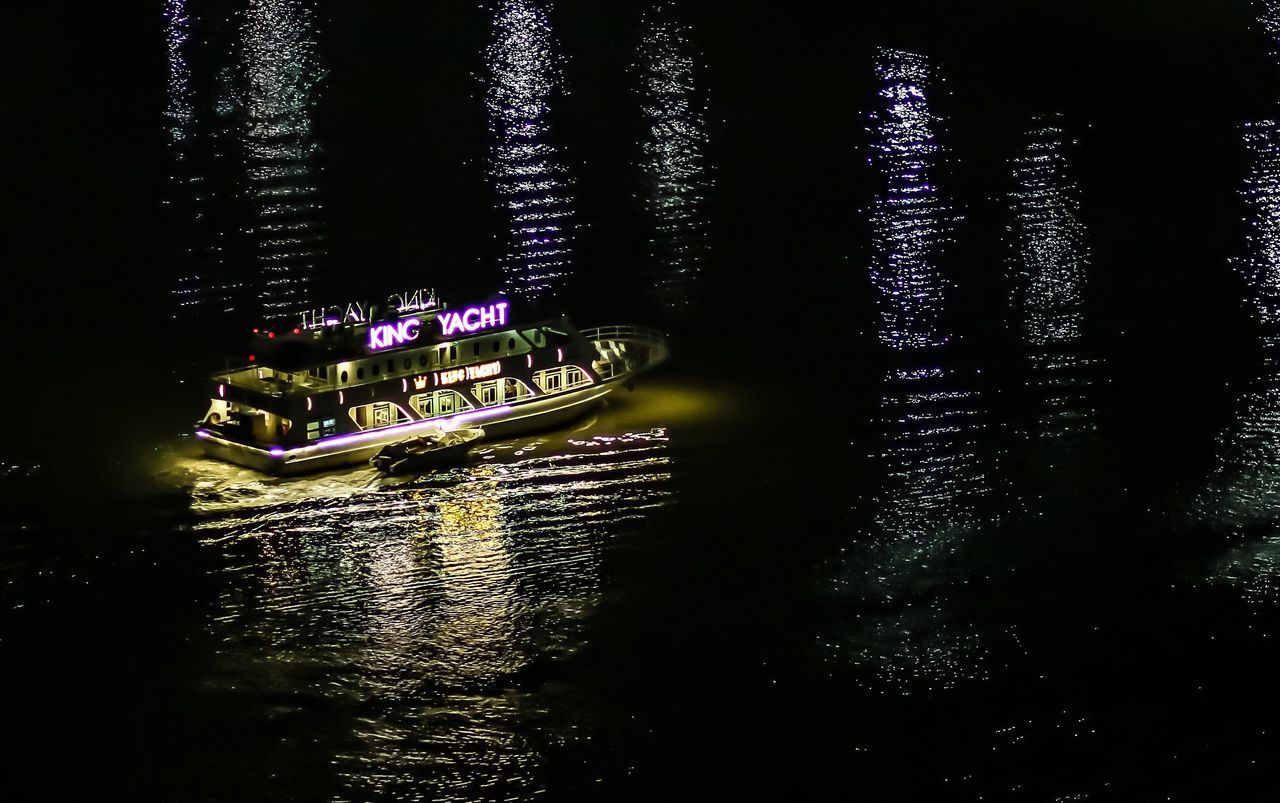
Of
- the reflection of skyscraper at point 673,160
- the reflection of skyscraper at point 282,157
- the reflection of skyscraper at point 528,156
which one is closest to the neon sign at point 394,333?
the reflection of skyscraper at point 282,157

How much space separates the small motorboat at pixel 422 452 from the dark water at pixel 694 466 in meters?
0.66

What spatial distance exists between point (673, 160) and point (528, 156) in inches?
243

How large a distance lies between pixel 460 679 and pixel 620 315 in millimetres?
22947

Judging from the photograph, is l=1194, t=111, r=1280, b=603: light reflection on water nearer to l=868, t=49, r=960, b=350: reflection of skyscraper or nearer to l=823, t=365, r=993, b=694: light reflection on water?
l=823, t=365, r=993, b=694: light reflection on water

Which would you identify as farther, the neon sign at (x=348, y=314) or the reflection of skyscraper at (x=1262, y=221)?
the reflection of skyscraper at (x=1262, y=221)

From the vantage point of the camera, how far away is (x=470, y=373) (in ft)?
152

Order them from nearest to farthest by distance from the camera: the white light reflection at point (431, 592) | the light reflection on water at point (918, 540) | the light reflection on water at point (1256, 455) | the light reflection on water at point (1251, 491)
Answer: the white light reflection at point (431, 592)
the light reflection on water at point (918, 540)
the light reflection on water at point (1251, 491)
the light reflection on water at point (1256, 455)

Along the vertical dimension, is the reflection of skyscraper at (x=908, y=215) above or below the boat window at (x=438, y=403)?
above

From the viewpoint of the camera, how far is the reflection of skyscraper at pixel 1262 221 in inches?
2203

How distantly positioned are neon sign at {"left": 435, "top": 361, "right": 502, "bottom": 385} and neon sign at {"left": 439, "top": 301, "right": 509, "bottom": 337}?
100 centimetres

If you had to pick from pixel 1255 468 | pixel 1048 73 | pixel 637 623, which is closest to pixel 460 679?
pixel 637 623

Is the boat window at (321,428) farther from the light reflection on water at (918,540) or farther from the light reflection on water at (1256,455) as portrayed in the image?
the light reflection on water at (1256,455)

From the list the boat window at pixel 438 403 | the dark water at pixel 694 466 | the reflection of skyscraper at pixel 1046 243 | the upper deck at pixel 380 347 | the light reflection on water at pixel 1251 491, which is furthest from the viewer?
the reflection of skyscraper at pixel 1046 243

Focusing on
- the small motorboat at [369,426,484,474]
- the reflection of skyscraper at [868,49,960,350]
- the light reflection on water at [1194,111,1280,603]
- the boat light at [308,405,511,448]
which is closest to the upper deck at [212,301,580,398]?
the boat light at [308,405,511,448]
